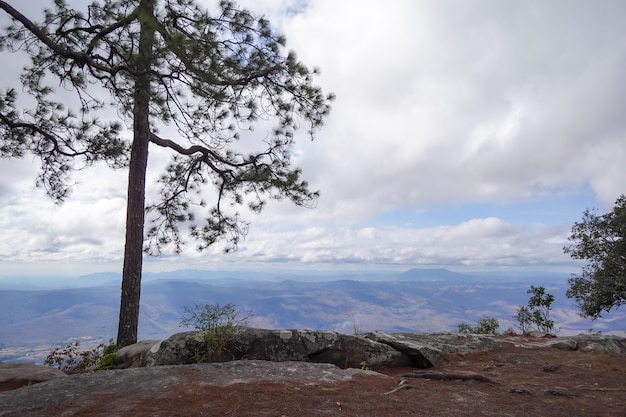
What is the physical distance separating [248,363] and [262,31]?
879 centimetres

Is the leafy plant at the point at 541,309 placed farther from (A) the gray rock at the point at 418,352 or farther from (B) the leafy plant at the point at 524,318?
(A) the gray rock at the point at 418,352

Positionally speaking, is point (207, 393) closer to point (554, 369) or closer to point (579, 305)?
point (554, 369)

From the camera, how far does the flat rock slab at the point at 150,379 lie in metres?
5.09

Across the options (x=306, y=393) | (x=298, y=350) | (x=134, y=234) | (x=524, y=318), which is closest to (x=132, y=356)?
(x=134, y=234)

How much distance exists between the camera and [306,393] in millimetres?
5398

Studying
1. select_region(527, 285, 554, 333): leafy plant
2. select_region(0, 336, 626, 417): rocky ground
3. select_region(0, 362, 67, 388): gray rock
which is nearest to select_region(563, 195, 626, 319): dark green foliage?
select_region(527, 285, 554, 333): leafy plant

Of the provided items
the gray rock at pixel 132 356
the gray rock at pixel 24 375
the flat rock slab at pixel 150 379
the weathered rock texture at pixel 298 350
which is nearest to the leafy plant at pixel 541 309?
the weathered rock texture at pixel 298 350

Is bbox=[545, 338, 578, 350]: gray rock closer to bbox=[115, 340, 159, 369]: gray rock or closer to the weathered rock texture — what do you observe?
the weathered rock texture

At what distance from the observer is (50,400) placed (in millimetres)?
5059

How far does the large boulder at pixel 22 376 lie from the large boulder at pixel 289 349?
188cm

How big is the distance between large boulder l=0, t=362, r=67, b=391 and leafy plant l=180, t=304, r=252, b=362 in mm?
2888

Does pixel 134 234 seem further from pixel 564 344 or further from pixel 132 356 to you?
pixel 564 344

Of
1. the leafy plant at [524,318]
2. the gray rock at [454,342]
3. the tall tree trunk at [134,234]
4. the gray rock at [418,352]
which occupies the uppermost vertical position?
the tall tree trunk at [134,234]

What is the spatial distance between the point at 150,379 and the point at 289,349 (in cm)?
315
